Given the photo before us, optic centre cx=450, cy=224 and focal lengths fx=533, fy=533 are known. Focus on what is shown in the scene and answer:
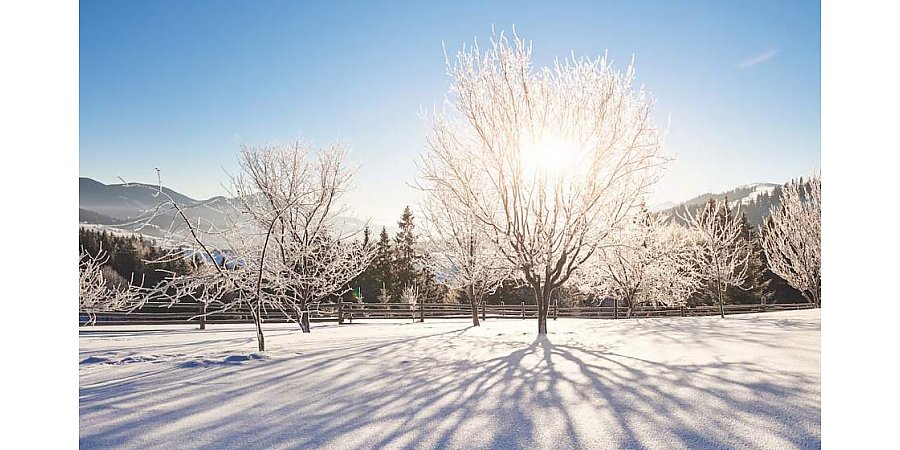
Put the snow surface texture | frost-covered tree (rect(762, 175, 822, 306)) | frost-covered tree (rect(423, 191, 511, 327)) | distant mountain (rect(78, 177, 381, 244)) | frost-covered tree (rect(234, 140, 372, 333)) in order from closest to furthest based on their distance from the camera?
the snow surface texture, distant mountain (rect(78, 177, 381, 244)), frost-covered tree (rect(234, 140, 372, 333)), frost-covered tree (rect(423, 191, 511, 327)), frost-covered tree (rect(762, 175, 822, 306))

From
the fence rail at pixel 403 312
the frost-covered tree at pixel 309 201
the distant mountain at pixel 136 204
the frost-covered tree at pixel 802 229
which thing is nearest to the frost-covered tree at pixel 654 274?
the fence rail at pixel 403 312

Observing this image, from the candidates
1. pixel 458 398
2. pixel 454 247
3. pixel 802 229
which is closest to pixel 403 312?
pixel 454 247

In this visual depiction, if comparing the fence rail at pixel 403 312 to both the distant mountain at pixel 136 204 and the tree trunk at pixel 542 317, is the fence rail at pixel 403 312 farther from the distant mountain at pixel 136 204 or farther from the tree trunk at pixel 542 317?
the distant mountain at pixel 136 204

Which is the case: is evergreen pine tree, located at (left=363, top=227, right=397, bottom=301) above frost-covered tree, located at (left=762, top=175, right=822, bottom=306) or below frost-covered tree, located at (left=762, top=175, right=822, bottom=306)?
below

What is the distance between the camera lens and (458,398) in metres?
3.70

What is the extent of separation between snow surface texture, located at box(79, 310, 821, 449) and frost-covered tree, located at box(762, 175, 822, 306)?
10.1 metres

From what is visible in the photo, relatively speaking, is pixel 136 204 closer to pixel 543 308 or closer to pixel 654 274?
pixel 543 308

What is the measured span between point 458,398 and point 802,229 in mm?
15321

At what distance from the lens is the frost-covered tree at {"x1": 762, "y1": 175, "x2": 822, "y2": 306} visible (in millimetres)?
14469

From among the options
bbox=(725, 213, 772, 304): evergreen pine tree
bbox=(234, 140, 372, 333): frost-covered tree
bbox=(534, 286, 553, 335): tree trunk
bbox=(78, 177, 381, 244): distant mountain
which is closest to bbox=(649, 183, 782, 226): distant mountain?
bbox=(725, 213, 772, 304): evergreen pine tree

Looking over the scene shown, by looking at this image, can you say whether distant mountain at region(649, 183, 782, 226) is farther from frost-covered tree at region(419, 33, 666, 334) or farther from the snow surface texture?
the snow surface texture
